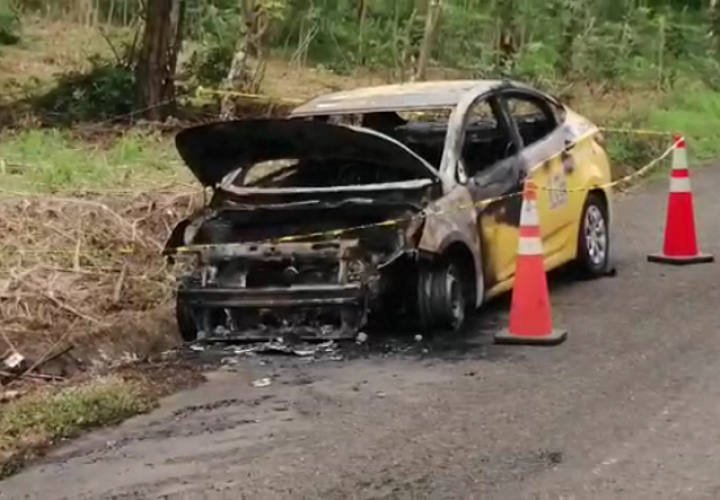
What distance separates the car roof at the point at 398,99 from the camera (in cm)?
1002

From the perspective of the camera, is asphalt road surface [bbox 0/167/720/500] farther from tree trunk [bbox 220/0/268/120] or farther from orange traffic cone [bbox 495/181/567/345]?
tree trunk [bbox 220/0/268/120]

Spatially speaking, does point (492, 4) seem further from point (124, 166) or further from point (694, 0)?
point (124, 166)

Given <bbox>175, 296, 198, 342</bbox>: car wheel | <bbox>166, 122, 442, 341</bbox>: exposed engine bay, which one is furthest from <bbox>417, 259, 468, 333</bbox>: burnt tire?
<bbox>175, 296, 198, 342</bbox>: car wheel

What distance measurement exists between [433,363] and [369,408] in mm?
A: 1070

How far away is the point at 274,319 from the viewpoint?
367 inches

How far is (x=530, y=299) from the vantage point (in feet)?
29.9

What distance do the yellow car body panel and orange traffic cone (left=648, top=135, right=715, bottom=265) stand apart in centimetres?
54

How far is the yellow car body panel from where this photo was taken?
388 inches

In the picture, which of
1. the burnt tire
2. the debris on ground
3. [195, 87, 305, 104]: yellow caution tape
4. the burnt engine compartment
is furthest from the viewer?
[195, 87, 305, 104]: yellow caution tape

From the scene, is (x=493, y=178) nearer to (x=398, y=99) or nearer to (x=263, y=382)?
(x=398, y=99)

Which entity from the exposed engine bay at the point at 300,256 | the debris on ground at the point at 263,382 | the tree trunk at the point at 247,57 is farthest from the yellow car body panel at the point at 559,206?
the tree trunk at the point at 247,57

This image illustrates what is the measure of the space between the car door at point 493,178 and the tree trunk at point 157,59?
754 centimetres

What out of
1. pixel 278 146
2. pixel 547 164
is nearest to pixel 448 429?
pixel 278 146

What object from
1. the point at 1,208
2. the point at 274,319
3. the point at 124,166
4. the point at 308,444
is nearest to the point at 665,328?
the point at 274,319
